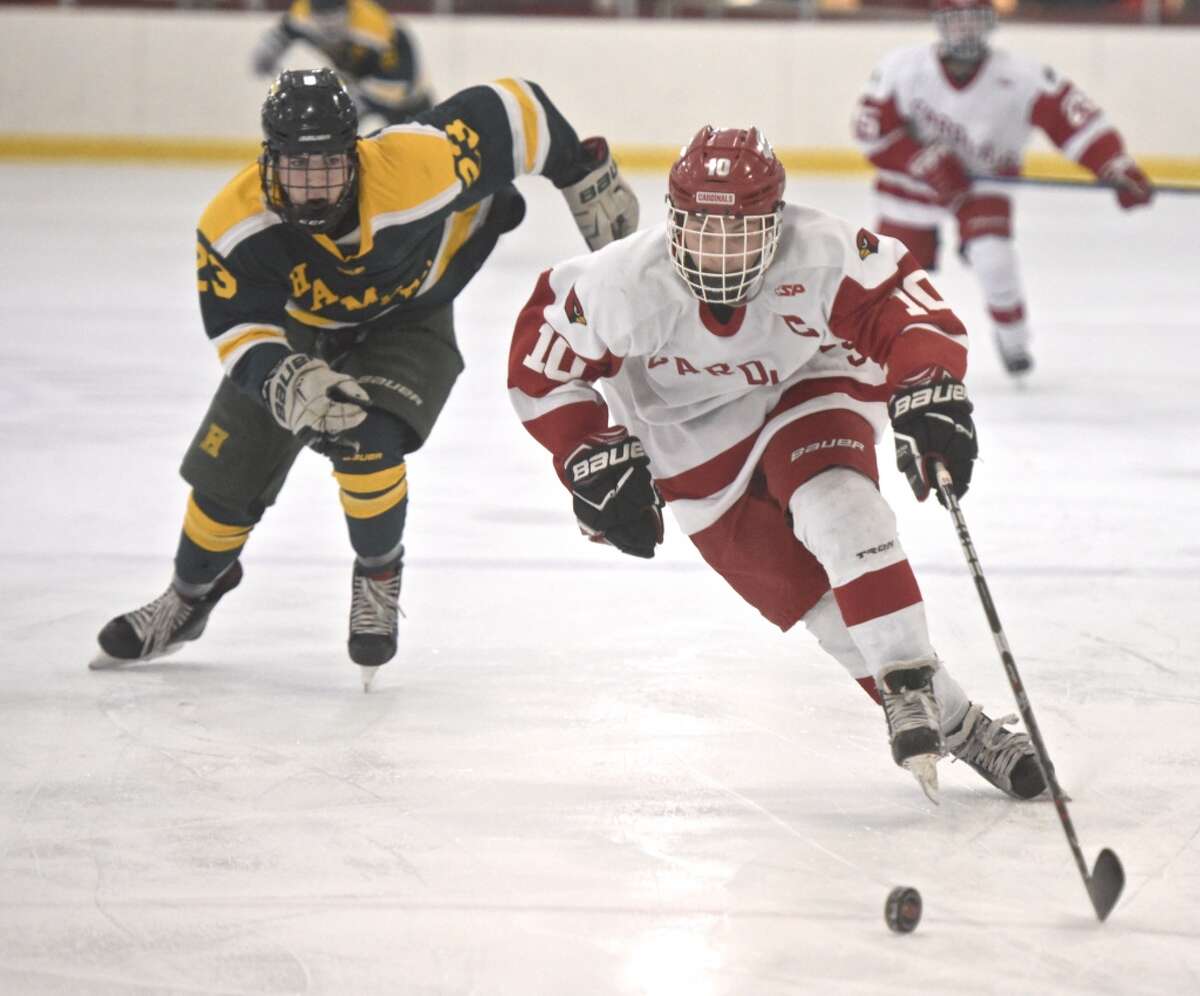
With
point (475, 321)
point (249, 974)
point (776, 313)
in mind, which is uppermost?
point (776, 313)

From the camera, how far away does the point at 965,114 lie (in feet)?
21.0

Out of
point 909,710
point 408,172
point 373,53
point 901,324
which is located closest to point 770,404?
point 901,324

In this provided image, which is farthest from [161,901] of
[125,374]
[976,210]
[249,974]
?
[976,210]

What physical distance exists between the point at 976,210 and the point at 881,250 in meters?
3.85

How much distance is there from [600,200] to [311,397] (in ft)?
2.72

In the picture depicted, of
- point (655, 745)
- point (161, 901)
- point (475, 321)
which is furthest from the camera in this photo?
point (475, 321)

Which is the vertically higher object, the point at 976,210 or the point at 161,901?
the point at 161,901

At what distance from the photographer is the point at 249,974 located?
2047 millimetres

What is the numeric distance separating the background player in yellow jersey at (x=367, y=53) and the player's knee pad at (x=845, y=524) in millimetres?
7057

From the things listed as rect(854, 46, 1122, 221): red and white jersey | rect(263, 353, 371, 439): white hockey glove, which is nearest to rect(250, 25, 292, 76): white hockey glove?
rect(854, 46, 1122, 221): red and white jersey

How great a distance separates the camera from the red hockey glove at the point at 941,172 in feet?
20.5

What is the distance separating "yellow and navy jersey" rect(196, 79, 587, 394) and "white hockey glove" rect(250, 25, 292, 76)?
634 centimetres

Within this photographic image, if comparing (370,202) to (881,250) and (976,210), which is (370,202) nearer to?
(881,250)

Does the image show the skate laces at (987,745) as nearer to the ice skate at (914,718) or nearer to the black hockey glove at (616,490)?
the ice skate at (914,718)
